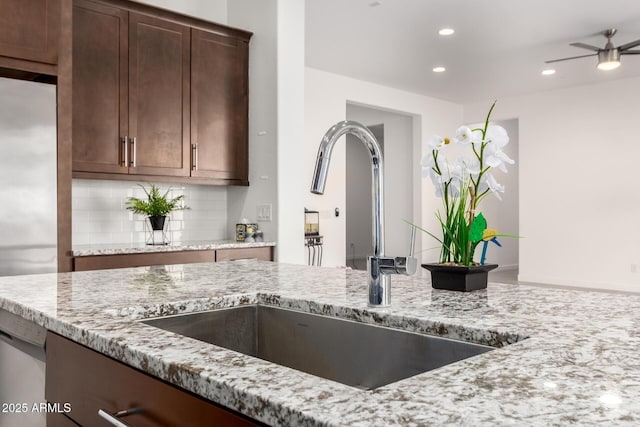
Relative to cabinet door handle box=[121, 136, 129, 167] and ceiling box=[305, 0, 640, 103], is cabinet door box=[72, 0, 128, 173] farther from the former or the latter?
ceiling box=[305, 0, 640, 103]

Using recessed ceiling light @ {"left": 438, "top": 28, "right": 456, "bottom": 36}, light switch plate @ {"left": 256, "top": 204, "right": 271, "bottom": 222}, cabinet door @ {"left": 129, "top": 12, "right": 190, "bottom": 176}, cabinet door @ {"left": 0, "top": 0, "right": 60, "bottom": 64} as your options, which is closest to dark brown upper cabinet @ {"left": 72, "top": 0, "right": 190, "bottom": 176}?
cabinet door @ {"left": 129, "top": 12, "right": 190, "bottom": 176}

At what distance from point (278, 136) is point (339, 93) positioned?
3.29 meters

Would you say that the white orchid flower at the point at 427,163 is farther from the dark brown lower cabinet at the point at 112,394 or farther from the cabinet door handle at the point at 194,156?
the cabinet door handle at the point at 194,156

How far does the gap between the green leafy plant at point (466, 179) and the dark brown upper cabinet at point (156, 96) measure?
2.73 m

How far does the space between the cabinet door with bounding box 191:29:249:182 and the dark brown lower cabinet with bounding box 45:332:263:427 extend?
309 cm

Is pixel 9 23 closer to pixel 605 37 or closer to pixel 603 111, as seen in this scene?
pixel 605 37

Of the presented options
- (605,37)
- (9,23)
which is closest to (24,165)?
(9,23)

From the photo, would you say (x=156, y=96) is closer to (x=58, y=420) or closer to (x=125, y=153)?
(x=125, y=153)

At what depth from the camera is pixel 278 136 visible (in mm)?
4094

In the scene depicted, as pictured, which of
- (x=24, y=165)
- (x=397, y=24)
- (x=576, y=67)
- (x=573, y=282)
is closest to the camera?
(x=24, y=165)

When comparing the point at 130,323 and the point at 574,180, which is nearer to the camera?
the point at 130,323

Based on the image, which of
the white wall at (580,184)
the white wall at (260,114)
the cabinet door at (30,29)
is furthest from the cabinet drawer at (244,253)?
the white wall at (580,184)

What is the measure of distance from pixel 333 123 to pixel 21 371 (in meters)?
6.04

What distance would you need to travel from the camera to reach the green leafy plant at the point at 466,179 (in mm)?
1240
